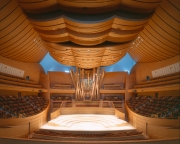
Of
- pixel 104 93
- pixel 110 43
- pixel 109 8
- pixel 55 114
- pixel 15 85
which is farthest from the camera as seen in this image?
pixel 104 93

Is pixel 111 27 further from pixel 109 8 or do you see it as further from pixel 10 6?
pixel 10 6

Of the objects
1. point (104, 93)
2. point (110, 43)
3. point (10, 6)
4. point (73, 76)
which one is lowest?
point (104, 93)

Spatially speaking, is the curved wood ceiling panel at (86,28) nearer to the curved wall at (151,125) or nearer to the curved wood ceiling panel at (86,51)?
the curved wood ceiling panel at (86,51)

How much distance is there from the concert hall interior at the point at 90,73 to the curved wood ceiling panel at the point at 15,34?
0.16 feet

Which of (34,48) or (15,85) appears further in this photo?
(34,48)

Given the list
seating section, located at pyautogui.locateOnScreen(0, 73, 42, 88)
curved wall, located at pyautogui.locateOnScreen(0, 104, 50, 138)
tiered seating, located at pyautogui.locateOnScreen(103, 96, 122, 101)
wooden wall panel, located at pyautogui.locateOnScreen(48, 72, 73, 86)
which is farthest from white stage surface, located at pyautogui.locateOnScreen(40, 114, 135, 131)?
wooden wall panel, located at pyautogui.locateOnScreen(48, 72, 73, 86)

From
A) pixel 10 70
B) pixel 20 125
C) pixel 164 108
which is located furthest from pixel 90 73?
pixel 164 108

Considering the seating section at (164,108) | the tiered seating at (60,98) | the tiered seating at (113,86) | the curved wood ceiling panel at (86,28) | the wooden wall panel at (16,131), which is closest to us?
the seating section at (164,108)

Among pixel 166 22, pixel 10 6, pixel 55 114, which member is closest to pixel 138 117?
pixel 166 22

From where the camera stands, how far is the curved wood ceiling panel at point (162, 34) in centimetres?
776

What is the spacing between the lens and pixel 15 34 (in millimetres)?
9562

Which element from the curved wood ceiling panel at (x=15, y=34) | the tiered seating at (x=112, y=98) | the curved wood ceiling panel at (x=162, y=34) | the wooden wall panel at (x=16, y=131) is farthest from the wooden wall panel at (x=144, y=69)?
the wooden wall panel at (x=16, y=131)

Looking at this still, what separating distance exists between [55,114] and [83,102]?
406cm

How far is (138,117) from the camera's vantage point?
10.9 meters
